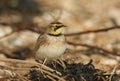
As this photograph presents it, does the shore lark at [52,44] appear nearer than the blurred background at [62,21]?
Yes

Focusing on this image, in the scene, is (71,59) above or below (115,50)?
above

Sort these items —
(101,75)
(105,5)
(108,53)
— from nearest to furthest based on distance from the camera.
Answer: (101,75)
(108,53)
(105,5)

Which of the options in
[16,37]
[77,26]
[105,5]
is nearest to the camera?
[16,37]

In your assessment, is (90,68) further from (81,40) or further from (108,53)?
(81,40)

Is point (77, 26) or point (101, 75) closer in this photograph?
point (101, 75)

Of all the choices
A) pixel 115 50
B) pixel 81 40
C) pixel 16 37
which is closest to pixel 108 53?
pixel 115 50
